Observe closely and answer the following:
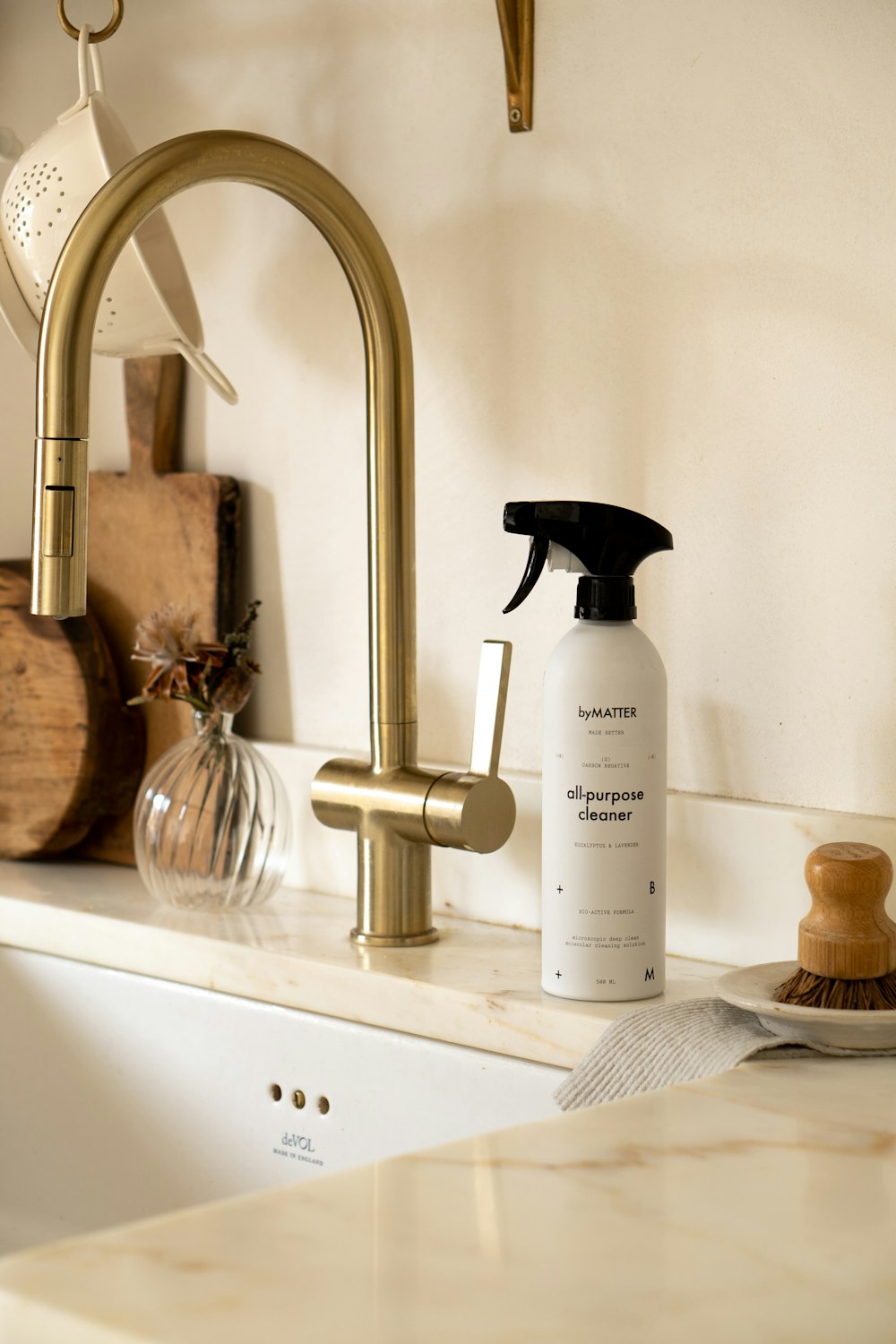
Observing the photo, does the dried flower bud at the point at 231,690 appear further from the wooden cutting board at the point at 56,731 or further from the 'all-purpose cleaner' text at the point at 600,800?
the 'all-purpose cleaner' text at the point at 600,800

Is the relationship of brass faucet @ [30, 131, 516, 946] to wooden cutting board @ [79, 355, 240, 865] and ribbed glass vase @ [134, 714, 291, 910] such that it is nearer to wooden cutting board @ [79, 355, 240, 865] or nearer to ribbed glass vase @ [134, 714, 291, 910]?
ribbed glass vase @ [134, 714, 291, 910]

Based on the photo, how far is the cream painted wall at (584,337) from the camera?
693 millimetres

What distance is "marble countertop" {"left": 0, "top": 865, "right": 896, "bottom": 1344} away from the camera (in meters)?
0.29

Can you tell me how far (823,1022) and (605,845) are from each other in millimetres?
154

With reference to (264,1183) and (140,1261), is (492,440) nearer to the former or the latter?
(264,1183)

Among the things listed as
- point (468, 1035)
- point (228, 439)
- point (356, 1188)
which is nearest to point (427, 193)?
point (228, 439)

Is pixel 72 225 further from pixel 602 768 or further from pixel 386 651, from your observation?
pixel 602 768

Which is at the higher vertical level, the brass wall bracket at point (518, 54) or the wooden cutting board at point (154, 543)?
the brass wall bracket at point (518, 54)

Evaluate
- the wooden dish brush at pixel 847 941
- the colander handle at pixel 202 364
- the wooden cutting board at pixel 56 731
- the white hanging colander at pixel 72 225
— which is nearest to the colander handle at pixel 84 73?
the white hanging colander at pixel 72 225

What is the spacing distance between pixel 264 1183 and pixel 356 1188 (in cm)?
44

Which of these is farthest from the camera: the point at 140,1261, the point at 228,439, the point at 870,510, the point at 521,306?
the point at 228,439

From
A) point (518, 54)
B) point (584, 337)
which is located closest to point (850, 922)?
point (584, 337)

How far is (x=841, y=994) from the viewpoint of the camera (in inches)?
21.3

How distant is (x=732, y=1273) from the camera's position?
317 mm
